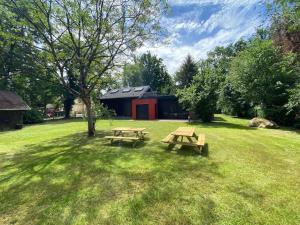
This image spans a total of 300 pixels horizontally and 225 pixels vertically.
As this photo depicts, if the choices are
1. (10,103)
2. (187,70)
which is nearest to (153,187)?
(10,103)

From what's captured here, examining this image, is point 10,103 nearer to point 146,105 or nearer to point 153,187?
point 146,105

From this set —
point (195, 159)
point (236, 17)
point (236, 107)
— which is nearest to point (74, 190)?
point (195, 159)

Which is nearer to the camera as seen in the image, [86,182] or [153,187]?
[153,187]

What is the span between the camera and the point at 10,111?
60.2 feet

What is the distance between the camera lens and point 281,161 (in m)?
5.90

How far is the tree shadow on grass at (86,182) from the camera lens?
345 centimetres

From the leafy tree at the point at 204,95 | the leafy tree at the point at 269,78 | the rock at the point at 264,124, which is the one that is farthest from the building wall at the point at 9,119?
the leafy tree at the point at 269,78

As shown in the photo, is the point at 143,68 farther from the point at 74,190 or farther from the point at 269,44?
the point at 74,190

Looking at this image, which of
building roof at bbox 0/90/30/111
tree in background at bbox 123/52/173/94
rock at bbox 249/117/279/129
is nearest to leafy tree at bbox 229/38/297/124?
rock at bbox 249/117/279/129

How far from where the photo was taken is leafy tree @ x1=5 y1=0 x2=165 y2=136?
32.1 feet

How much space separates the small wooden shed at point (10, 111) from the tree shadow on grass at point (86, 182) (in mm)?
13206

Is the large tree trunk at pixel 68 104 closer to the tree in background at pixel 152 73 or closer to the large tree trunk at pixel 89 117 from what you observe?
the large tree trunk at pixel 89 117

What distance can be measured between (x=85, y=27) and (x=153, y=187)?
9.63m

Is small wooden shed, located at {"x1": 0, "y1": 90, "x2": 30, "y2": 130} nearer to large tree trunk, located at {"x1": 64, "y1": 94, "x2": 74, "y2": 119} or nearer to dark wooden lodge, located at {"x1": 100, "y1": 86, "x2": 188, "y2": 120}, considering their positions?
large tree trunk, located at {"x1": 64, "y1": 94, "x2": 74, "y2": 119}
